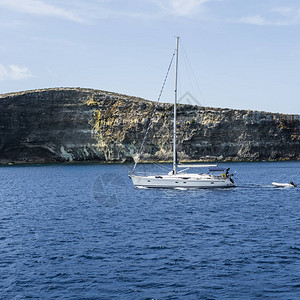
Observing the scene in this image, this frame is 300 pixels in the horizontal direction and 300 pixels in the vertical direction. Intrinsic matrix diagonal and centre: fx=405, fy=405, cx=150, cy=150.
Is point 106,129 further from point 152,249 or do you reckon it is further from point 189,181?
point 152,249

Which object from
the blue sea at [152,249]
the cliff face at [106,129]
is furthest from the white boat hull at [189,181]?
the cliff face at [106,129]

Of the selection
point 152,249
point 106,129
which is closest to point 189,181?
point 152,249

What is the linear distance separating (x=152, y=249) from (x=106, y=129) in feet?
360

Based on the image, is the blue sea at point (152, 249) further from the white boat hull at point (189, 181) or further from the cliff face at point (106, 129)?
the cliff face at point (106, 129)

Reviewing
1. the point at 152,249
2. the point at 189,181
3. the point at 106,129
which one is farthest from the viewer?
the point at 106,129

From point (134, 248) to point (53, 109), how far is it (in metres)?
114

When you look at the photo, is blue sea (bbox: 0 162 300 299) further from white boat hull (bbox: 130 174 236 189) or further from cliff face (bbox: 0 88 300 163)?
cliff face (bbox: 0 88 300 163)

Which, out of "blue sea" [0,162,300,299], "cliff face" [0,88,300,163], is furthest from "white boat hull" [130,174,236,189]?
"cliff face" [0,88,300,163]

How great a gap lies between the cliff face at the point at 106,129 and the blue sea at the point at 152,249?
86047mm

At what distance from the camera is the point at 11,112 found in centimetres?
13400

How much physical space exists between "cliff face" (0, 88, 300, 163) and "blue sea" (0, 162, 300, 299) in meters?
86.0

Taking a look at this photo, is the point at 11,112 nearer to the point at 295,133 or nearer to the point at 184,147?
the point at 184,147

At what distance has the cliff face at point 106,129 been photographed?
432 ft

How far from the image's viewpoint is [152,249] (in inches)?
980
